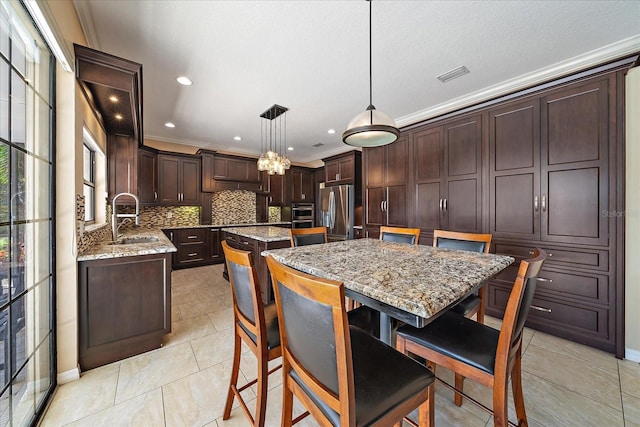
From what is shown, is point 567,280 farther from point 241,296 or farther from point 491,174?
point 241,296

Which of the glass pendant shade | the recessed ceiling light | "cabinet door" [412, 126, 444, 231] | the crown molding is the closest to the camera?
the glass pendant shade

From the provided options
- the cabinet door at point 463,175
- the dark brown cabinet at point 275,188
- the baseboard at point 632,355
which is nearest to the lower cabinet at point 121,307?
the cabinet door at point 463,175

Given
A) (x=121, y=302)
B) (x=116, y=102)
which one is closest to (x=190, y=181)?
(x=116, y=102)

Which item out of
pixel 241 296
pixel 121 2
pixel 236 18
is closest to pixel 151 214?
pixel 121 2

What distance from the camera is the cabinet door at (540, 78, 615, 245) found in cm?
211

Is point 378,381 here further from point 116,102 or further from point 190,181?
point 190,181

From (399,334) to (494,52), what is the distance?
8.70ft

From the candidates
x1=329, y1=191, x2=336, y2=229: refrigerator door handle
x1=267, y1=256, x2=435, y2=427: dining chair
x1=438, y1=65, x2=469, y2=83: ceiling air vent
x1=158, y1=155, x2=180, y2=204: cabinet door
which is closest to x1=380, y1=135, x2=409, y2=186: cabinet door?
x1=438, y1=65, x2=469, y2=83: ceiling air vent

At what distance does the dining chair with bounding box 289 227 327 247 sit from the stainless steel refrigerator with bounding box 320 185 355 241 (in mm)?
2245

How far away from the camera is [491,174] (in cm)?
276

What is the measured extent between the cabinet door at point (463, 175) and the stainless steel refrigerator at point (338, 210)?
192 centimetres

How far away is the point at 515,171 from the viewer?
2.58 meters

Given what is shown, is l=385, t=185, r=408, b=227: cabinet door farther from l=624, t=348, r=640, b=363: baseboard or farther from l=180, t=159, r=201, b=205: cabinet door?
l=180, t=159, r=201, b=205: cabinet door

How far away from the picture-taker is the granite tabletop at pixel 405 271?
2.76 feet
